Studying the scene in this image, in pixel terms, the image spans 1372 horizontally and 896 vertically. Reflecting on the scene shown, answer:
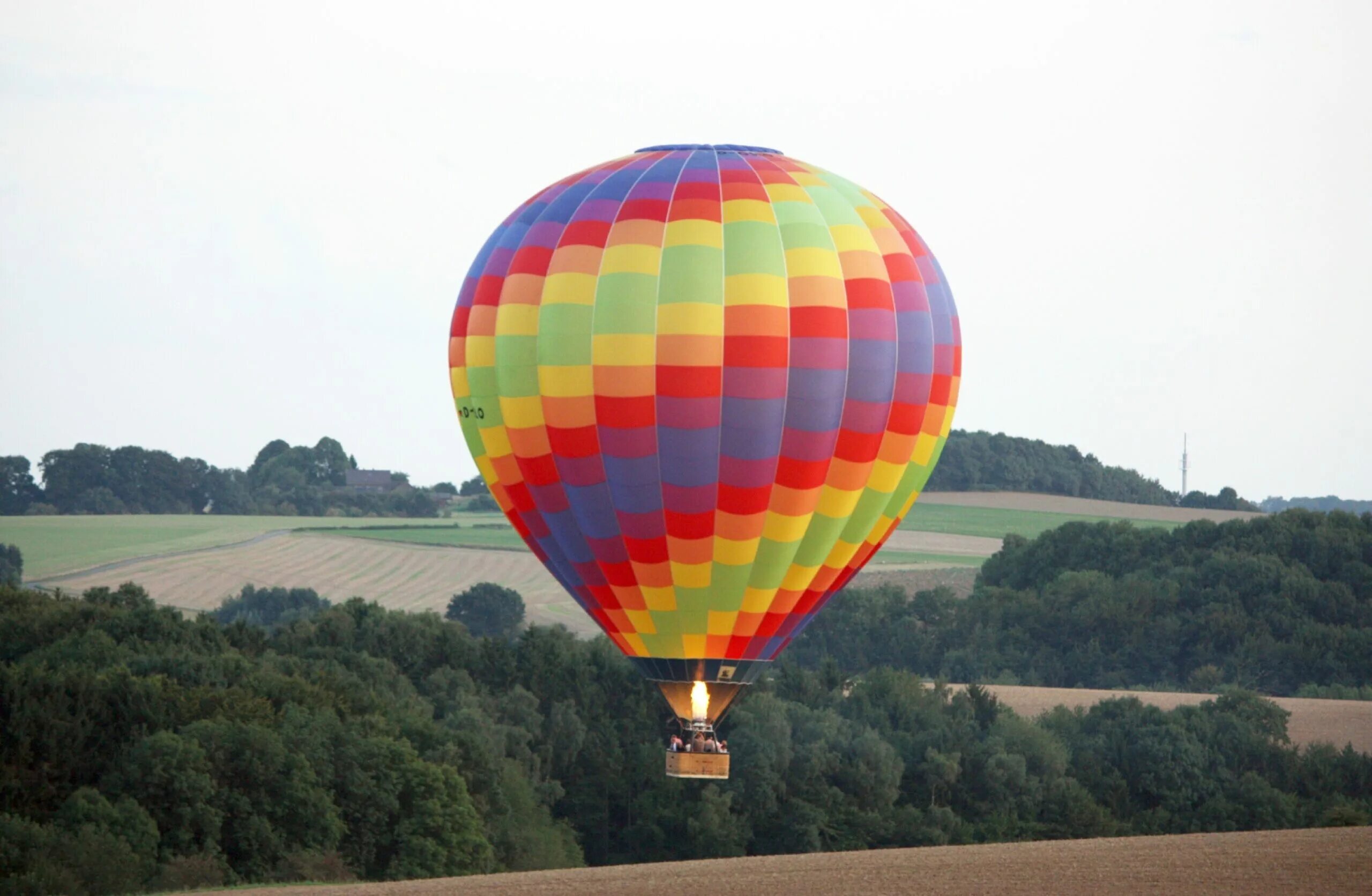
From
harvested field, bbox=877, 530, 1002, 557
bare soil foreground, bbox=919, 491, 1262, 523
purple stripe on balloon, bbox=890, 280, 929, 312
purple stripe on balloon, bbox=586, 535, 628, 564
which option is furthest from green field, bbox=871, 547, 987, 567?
purple stripe on balloon, bbox=586, 535, 628, 564

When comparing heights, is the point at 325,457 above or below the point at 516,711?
above

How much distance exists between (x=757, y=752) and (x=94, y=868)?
23412 millimetres

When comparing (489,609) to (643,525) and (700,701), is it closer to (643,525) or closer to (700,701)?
(700,701)

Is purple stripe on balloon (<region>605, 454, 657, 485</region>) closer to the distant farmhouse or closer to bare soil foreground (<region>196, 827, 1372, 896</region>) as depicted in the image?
bare soil foreground (<region>196, 827, 1372, 896</region>)

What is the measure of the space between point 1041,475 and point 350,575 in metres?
39.3

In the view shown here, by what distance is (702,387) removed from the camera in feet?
82.2

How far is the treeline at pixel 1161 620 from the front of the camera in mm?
80000

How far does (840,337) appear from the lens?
25375mm

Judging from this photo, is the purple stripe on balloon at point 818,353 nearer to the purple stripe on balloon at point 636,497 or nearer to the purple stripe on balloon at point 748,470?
the purple stripe on balloon at point 748,470

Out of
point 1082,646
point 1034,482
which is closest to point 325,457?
point 1034,482

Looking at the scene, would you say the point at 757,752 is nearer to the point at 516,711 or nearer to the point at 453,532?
the point at 516,711

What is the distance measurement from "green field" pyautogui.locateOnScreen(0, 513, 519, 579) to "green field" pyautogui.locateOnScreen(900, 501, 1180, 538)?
18569mm

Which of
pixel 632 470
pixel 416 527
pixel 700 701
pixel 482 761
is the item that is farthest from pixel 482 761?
pixel 416 527

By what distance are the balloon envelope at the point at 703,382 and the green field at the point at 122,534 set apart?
64265 millimetres
